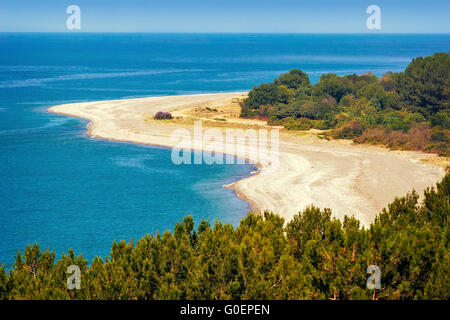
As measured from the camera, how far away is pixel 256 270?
16.5m

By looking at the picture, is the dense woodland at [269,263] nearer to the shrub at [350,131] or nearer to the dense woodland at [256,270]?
the dense woodland at [256,270]

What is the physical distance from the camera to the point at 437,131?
51.7 m

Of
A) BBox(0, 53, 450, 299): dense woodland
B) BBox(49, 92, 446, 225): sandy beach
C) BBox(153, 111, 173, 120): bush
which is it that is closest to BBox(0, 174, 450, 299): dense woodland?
BBox(0, 53, 450, 299): dense woodland

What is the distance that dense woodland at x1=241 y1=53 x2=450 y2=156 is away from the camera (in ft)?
176

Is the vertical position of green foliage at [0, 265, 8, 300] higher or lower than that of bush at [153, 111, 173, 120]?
lower

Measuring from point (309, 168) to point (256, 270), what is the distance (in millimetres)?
29997

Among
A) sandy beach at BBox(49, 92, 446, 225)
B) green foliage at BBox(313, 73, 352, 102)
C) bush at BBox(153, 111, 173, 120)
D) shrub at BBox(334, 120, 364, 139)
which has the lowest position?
sandy beach at BBox(49, 92, 446, 225)

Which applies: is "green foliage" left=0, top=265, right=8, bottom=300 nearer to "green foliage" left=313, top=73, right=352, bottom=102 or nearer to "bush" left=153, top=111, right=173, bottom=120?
"bush" left=153, top=111, right=173, bottom=120

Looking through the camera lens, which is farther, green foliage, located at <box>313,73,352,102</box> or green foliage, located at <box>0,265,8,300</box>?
green foliage, located at <box>313,73,352,102</box>

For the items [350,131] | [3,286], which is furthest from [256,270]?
[350,131]

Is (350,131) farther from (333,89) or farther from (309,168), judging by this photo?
(333,89)

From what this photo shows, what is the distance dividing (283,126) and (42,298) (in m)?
51.3

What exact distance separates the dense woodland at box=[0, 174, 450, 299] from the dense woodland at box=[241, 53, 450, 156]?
34116 millimetres
